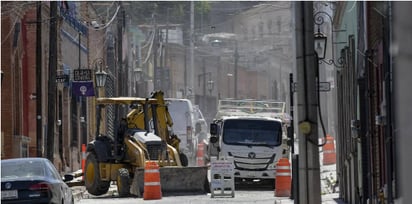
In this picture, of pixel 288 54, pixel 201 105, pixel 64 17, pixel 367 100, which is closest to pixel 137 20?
pixel 201 105

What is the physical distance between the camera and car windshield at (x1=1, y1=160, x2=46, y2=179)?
17.1 meters

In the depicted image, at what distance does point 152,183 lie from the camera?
81.6ft

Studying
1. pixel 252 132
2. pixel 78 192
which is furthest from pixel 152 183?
pixel 252 132

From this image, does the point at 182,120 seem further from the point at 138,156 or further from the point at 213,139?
the point at 138,156

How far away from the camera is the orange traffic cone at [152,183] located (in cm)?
2480

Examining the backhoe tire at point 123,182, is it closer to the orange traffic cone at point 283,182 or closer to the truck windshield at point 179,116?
the orange traffic cone at point 283,182

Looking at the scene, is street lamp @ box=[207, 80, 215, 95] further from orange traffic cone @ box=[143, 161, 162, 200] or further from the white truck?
orange traffic cone @ box=[143, 161, 162, 200]

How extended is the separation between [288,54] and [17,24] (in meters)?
39.2

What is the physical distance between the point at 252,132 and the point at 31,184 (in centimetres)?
1626

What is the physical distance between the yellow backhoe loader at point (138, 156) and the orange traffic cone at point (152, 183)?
3.62 ft

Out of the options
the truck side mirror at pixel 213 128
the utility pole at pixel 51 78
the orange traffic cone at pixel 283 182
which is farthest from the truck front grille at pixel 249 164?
the utility pole at pixel 51 78

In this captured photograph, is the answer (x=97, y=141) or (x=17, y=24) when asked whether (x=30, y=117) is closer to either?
(x=17, y=24)

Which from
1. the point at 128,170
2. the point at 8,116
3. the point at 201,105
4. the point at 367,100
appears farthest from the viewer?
the point at 201,105

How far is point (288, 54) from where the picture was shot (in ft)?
235
